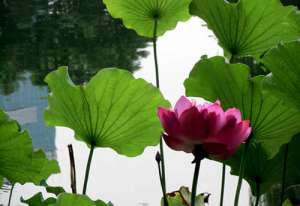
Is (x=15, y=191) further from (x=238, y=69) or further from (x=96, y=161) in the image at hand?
(x=238, y=69)

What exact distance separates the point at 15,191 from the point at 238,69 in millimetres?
1681

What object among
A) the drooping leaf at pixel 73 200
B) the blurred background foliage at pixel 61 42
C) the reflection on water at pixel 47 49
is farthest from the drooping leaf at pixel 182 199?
the blurred background foliage at pixel 61 42

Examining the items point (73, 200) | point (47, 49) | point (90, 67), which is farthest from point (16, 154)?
point (47, 49)

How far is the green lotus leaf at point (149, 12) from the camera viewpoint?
0.74 metres

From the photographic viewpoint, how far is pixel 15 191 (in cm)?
214

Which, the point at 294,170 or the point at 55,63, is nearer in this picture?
the point at 294,170

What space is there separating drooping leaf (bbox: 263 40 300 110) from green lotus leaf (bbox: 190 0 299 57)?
0.12 meters

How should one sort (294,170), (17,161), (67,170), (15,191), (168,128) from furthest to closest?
1. (67,170)
2. (15,191)
3. (294,170)
4. (17,161)
5. (168,128)

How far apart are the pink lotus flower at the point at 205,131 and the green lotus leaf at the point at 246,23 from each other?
8.0 inches


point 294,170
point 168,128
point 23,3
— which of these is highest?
point 168,128

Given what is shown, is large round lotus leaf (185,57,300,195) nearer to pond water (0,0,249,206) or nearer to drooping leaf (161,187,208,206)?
drooping leaf (161,187,208,206)

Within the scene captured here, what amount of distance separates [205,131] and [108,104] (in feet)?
0.55

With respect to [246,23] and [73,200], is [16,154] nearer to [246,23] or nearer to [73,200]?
[73,200]

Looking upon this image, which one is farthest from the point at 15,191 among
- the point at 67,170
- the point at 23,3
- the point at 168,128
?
the point at 23,3
